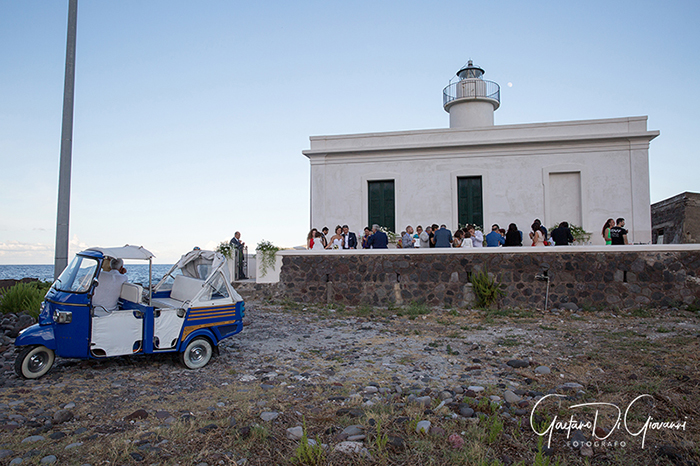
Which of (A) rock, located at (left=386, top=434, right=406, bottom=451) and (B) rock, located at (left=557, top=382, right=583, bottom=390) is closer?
(A) rock, located at (left=386, top=434, right=406, bottom=451)

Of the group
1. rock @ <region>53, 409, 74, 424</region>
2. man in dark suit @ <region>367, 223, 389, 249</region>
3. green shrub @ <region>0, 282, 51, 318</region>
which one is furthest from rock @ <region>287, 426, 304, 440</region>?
man in dark suit @ <region>367, 223, 389, 249</region>

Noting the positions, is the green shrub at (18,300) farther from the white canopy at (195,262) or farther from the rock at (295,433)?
the rock at (295,433)

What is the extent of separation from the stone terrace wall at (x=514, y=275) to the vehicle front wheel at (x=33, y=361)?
25.2 feet

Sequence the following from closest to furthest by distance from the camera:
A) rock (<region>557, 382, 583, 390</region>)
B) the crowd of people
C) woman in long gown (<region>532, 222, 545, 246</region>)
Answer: rock (<region>557, 382, 583, 390</region>)
the crowd of people
woman in long gown (<region>532, 222, 545, 246</region>)

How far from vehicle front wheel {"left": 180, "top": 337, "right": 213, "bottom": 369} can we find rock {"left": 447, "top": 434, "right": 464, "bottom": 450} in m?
3.71

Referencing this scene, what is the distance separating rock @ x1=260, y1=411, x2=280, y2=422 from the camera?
4.26m

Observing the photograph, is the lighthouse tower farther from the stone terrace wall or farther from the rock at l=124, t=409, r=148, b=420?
the rock at l=124, t=409, r=148, b=420

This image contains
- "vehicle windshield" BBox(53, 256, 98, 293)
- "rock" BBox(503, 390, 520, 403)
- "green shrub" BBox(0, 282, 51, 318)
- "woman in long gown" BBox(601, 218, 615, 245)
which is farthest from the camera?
"woman in long gown" BBox(601, 218, 615, 245)

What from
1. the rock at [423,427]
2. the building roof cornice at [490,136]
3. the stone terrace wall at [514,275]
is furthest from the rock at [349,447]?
the building roof cornice at [490,136]

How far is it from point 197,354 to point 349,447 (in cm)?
330

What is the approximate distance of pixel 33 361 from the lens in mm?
5480

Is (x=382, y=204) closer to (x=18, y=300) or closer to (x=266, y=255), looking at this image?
(x=266, y=255)

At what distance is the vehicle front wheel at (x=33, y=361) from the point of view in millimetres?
5383

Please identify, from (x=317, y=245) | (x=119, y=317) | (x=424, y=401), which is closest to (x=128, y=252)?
(x=119, y=317)
